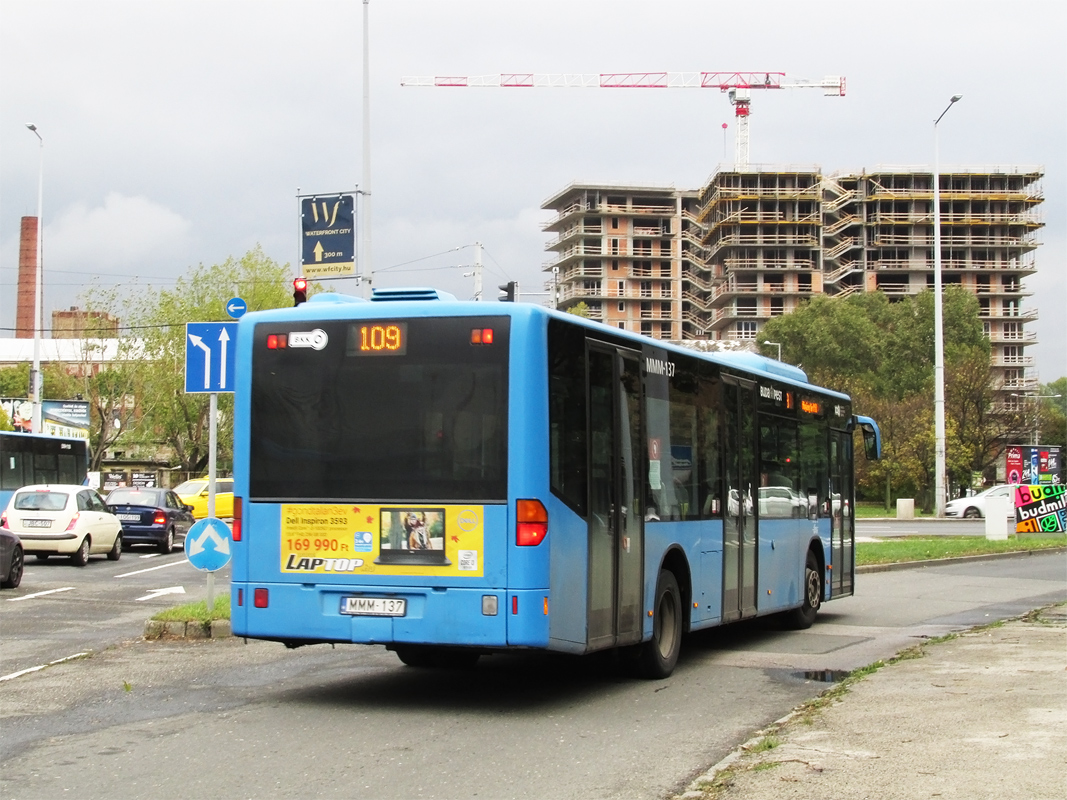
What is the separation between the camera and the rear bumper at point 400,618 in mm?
9180

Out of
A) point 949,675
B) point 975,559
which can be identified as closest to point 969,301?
point 975,559

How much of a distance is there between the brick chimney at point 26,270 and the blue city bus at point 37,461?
58.0m

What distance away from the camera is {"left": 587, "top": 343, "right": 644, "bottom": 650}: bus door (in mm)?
10047

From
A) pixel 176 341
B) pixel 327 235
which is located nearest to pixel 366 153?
→ pixel 327 235

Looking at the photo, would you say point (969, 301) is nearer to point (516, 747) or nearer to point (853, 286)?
point (853, 286)

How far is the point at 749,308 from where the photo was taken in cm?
13612

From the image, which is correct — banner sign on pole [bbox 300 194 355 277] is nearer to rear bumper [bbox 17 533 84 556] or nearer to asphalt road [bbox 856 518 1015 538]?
rear bumper [bbox 17 533 84 556]

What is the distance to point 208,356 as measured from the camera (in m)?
15.0

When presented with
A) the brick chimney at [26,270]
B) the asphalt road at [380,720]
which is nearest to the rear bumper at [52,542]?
the asphalt road at [380,720]

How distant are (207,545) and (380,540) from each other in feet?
18.9

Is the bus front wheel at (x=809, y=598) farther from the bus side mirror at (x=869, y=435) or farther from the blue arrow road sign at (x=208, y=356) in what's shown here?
the blue arrow road sign at (x=208, y=356)

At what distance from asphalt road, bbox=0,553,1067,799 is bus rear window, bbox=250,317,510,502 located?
1.60 m

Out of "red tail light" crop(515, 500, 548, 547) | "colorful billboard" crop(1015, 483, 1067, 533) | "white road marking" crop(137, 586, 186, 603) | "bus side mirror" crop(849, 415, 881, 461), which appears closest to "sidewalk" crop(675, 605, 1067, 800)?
"red tail light" crop(515, 500, 548, 547)

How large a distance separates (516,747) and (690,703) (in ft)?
7.80
